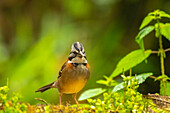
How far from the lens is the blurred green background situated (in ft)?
16.8

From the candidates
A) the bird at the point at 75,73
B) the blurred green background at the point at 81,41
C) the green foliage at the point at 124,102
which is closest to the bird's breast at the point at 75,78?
the bird at the point at 75,73

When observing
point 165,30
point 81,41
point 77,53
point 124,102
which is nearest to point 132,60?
point 165,30

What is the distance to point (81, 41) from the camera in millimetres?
5570

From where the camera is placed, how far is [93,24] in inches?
225

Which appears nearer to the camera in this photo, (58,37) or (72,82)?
(72,82)

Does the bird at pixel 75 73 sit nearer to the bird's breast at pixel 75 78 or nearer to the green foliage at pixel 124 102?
the bird's breast at pixel 75 78

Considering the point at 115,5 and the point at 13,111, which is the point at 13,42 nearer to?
the point at 115,5

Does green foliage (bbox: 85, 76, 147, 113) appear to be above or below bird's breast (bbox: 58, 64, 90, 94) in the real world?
below

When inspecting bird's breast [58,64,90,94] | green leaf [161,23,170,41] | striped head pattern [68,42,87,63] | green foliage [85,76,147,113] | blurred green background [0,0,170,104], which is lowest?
green foliage [85,76,147,113]

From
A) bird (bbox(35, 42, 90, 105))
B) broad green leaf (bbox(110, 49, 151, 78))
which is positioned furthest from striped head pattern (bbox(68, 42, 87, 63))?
broad green leaf (bbox(110, 49, 151, 78))

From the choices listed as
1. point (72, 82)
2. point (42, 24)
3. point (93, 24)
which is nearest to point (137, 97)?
point (72, 82)

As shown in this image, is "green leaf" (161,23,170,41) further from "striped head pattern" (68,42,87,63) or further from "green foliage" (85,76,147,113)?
"green foliage" (85,76,147,113)

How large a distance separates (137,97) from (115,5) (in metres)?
3.66

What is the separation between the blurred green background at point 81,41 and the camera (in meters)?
5.13
